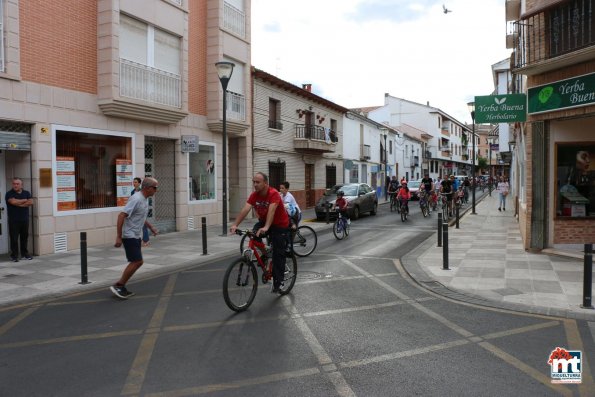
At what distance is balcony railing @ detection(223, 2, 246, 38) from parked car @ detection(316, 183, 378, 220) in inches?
290

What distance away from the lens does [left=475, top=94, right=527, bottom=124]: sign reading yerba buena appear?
10.5 meters

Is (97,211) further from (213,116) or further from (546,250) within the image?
(546,250)

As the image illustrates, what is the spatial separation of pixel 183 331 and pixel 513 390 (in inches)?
132

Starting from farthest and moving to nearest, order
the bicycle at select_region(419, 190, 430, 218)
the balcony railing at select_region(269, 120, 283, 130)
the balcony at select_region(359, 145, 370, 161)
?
the balcony at select_region(359, 145, 370, 161) → the balcony railing at select_region(269, 120, 283, 130) → the bicycle at select_region(419, 190, 430, 218)

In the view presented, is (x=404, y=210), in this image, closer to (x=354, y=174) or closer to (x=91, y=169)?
(x=91, y=169)

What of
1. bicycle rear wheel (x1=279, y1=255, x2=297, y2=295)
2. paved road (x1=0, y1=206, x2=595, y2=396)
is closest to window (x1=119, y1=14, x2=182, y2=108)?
paved road (x1=0, y1=206, x2=595, y2=396)

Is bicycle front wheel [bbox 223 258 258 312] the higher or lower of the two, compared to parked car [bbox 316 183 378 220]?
lower

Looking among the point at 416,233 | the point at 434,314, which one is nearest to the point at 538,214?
the point at 416,233

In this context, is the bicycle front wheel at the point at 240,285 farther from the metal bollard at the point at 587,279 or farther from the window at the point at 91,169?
the window at the point at 91,169

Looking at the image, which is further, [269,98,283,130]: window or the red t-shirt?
[269,98,283,130]: window

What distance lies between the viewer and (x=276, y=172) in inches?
859

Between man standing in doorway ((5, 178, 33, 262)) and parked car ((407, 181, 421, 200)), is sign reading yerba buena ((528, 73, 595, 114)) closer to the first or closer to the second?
man standing in doorway ((5, 178, 33, 262))

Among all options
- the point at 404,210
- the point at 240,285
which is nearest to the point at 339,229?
the point at 404,210
